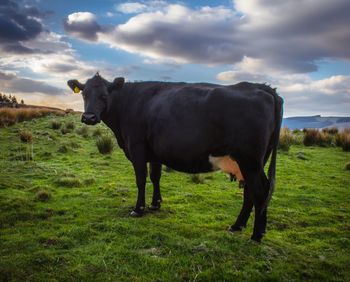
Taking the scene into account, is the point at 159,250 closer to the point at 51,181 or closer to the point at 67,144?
the point at 51,181

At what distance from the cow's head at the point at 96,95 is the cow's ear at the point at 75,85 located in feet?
0.18

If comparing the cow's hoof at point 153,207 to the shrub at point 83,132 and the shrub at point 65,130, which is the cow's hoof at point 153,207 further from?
the shrub at point 65,130

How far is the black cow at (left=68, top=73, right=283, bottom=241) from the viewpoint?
6203mm

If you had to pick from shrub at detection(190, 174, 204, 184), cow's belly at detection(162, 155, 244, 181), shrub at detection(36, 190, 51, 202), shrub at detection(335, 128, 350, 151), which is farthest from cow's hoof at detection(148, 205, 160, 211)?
shrub at detection(335, 128, 350, 151)

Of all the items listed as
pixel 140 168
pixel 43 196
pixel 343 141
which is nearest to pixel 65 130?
pixel 43 196

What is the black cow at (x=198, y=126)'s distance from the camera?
6.20m

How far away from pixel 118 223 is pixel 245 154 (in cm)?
265

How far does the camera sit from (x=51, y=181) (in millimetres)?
10656

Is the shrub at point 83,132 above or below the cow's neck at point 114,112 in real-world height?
below

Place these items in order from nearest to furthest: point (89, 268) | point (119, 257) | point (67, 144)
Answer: point (89, 268) < point (119, 257) < point (67, 144)

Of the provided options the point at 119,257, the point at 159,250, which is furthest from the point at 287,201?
the point at 119,257

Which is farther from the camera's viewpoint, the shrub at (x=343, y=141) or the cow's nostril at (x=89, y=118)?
the shrub at (x=343, y=141)

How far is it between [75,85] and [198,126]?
3.47 meters

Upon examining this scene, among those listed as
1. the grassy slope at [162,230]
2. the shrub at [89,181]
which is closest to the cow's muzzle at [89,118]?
the grassy slope at [162,230]
